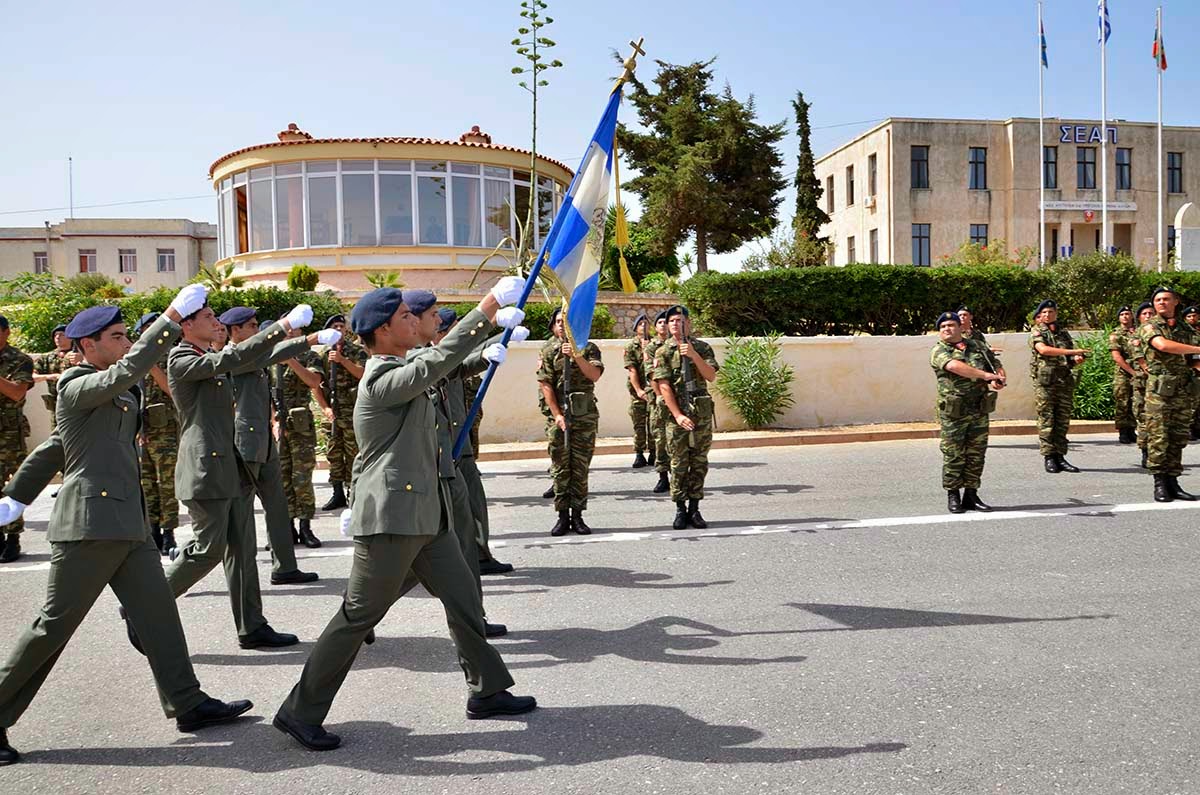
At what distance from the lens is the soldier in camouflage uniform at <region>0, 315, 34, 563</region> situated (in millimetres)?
8477

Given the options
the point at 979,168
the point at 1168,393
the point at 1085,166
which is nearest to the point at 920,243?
the point at 979,168

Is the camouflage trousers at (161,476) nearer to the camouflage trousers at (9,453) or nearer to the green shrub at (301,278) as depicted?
the camouflage trousers at (9,453)

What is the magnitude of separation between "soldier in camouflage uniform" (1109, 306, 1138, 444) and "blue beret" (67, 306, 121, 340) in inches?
472

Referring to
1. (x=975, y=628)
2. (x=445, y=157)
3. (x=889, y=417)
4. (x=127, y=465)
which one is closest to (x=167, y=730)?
(x=127, y=465)

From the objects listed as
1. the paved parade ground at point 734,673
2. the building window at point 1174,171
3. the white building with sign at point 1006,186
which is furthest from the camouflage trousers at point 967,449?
the building window at point 1174,171

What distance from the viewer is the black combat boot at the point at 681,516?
29.3 ft

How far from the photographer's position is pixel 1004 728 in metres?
4.16

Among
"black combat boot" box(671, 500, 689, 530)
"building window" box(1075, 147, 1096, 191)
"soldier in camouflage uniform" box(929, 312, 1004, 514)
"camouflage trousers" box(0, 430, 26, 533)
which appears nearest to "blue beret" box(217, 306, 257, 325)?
"camouflage trousers" box(0, 430, 26, 533)

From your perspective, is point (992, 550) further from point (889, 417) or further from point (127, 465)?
point (889, 417)

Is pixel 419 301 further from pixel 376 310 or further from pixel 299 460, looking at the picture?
pixel 299 460

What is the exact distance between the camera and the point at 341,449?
34.0 feet

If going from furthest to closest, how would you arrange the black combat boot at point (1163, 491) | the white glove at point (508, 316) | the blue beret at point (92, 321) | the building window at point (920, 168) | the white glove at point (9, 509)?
1. the building window at point (920, 168)
2. the black combat boot at point (1163, 491)
3. the white glove at point (9, 509)
4. the blue beret at point (92, 321)
5. the white glove at point (508, 316)

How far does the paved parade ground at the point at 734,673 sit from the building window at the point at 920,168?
129ft

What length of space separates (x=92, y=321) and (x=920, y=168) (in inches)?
1789
